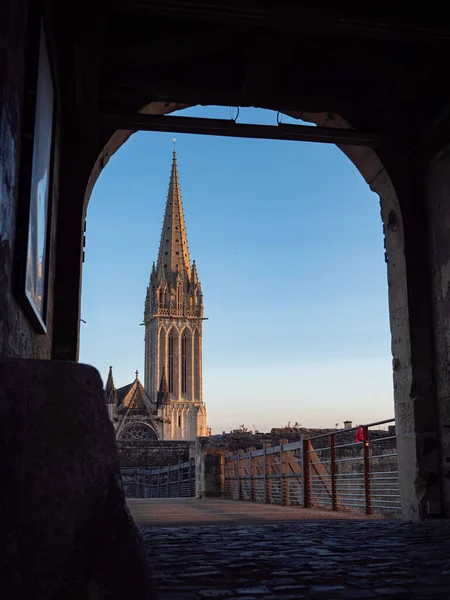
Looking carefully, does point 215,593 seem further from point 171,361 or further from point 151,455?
point 171,361

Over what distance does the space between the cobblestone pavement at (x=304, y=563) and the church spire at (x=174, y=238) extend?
4106 inches

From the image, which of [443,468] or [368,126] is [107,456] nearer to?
[443,468]

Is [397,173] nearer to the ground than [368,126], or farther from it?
nearer to the ground

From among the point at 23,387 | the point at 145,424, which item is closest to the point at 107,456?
the point at 23,387

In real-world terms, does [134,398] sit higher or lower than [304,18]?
higher

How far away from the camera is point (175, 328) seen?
109188 millimetres

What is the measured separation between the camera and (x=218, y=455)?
728 inches

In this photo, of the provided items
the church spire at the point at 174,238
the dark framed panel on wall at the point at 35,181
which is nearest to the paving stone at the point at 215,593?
the dark framed panel on wall at the point at 35,181

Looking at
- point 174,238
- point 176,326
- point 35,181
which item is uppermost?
point 174,238

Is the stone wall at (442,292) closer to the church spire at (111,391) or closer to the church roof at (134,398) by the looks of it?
the church spire at (111,391)

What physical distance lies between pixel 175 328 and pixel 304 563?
106 meters

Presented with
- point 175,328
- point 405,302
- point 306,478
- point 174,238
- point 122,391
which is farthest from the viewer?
point 174,238

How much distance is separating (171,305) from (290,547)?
344 feet

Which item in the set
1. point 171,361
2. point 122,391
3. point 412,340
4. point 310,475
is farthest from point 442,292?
point 171,361
